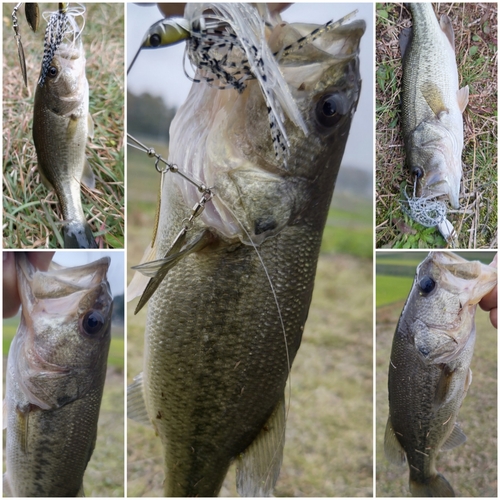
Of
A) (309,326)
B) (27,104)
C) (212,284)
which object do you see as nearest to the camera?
(212,284)

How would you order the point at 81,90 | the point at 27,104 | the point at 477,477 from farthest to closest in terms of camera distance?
the point at 477,477, the point at 27,104, the point at 81,90

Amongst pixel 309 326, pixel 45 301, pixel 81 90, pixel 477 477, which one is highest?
pixel 81 90

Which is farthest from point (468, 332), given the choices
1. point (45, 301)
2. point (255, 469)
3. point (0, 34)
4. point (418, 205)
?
point (0, 34)

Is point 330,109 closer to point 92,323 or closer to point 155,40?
point 155,40

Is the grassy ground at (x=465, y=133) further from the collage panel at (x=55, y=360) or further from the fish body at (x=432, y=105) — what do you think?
the collage panel at (x=55, y=360)

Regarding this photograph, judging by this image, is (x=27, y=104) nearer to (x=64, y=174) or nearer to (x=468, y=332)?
(x=64, y=174)

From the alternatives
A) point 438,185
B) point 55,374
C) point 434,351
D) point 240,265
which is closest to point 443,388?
point 434,351

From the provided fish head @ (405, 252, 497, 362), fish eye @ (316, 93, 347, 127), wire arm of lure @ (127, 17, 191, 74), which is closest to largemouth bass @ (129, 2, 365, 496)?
fish eye @ (316, 93, 347, 127)
